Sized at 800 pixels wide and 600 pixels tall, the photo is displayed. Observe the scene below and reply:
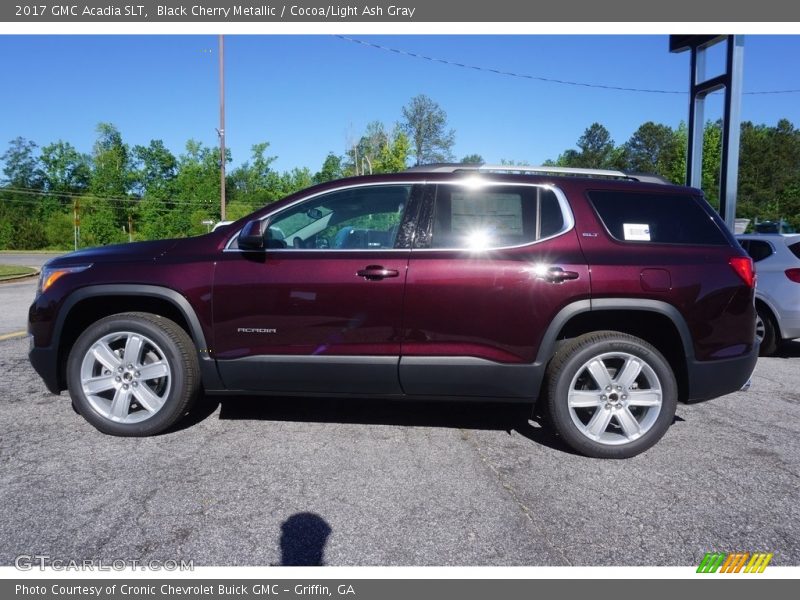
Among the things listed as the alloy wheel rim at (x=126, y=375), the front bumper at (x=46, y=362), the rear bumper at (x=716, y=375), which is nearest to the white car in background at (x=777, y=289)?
the rear bumper at (x=716, y=375)

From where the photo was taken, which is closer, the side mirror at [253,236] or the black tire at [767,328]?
the side mirror at [253,236]

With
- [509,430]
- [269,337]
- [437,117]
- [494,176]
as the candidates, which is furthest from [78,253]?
[437,117]

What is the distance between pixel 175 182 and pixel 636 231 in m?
63.6

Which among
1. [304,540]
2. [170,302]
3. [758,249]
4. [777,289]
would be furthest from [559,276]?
[758,249]

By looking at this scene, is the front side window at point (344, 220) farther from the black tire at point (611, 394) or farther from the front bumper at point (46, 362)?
the front bumper at point (46, 362)

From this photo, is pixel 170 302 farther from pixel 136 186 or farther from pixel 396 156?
pixel 136 186

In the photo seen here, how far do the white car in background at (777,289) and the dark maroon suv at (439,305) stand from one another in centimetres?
384

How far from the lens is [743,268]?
149 inches

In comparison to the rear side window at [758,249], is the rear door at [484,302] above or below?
below

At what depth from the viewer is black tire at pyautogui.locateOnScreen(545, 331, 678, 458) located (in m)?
3.74

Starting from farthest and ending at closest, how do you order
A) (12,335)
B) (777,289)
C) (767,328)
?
(12,335)
(767,328)
(777,289)

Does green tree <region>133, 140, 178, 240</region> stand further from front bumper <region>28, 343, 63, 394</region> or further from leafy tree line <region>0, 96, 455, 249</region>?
front bumper <region>28, 343, 63, 394</region>

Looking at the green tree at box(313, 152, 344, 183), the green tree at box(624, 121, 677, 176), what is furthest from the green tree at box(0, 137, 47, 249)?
the green tree at box(624, 121, 677, 176)

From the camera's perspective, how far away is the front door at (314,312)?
→ 3.73 metres
